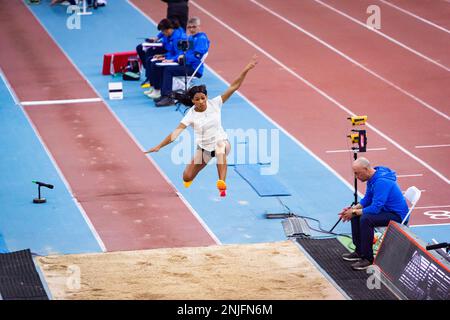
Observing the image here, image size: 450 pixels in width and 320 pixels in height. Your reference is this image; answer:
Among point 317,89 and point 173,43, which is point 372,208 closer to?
point 317,89

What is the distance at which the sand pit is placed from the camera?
1277 cm

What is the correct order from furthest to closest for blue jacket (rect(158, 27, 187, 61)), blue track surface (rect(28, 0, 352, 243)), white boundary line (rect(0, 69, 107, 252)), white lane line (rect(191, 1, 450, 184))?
blue jacket (rect(158, 27, 187, 61)) < white lane line (rect(191, 1, 450, 184)) < blue track surface (rect(28, 0, 352, 243)) < white boundary line (rect(0, 69, 107, 252))

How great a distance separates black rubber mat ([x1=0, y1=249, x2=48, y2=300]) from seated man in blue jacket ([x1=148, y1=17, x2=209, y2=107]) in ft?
24.1

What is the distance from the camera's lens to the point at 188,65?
2066 centimetres

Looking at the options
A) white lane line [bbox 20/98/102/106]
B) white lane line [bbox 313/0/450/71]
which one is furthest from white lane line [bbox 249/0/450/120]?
white lane line [bbox 20/98/102/106]

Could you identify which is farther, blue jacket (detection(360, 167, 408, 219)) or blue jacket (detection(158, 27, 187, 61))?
blue jacket (detection(158, 27, 187, 61))

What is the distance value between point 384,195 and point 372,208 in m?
0.21

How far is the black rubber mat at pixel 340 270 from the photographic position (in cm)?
1262

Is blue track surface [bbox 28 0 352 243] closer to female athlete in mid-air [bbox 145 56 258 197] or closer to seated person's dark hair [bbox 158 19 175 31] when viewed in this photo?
seated person's dark hair [bbox 158 19 175 31]

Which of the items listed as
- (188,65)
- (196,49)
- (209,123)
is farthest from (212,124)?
(188,65)

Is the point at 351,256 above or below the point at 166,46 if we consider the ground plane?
below

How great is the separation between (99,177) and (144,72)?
6.27m

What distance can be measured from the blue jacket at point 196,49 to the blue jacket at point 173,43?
0.30m
